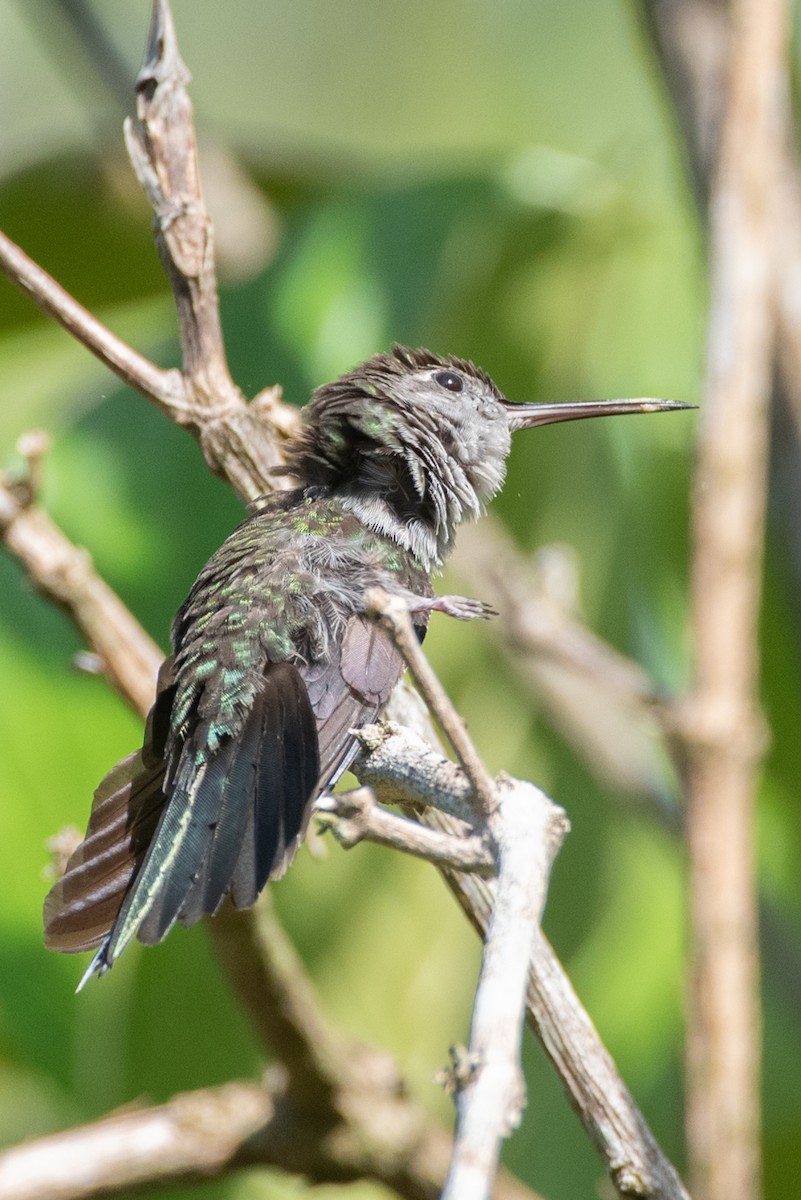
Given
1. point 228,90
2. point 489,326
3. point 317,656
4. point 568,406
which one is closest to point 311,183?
point 489,326

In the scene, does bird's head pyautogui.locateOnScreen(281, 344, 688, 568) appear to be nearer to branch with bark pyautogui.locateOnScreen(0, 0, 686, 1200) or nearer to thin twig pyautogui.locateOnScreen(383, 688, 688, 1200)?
branch with bark pyautogui.locateOnScreen(0, 0, 686, 1200)

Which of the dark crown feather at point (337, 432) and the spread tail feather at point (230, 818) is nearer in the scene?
the spread tail feather at point (230, 818)

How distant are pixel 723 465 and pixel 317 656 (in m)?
1.05

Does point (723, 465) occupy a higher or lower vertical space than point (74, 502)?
higher

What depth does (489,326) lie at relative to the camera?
3.74m

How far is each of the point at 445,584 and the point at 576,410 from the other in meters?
1.45

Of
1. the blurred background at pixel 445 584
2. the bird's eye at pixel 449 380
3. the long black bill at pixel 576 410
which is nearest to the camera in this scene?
the long black bill at pixel 576 410

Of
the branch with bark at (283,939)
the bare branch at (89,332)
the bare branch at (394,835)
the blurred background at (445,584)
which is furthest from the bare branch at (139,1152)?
the bare branch at (394,835)

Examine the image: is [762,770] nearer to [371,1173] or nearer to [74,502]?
[371,1173]

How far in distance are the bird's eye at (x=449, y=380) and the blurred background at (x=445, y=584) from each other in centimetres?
71

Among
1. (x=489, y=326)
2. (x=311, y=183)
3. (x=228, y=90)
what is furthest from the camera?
(x=228, y=90)

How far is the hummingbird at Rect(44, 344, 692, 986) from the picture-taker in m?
1.76

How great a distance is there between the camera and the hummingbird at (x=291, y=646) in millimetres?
1765

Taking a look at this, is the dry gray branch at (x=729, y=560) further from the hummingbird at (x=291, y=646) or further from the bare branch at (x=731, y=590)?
the hummingbird at (x=291, y=646)
